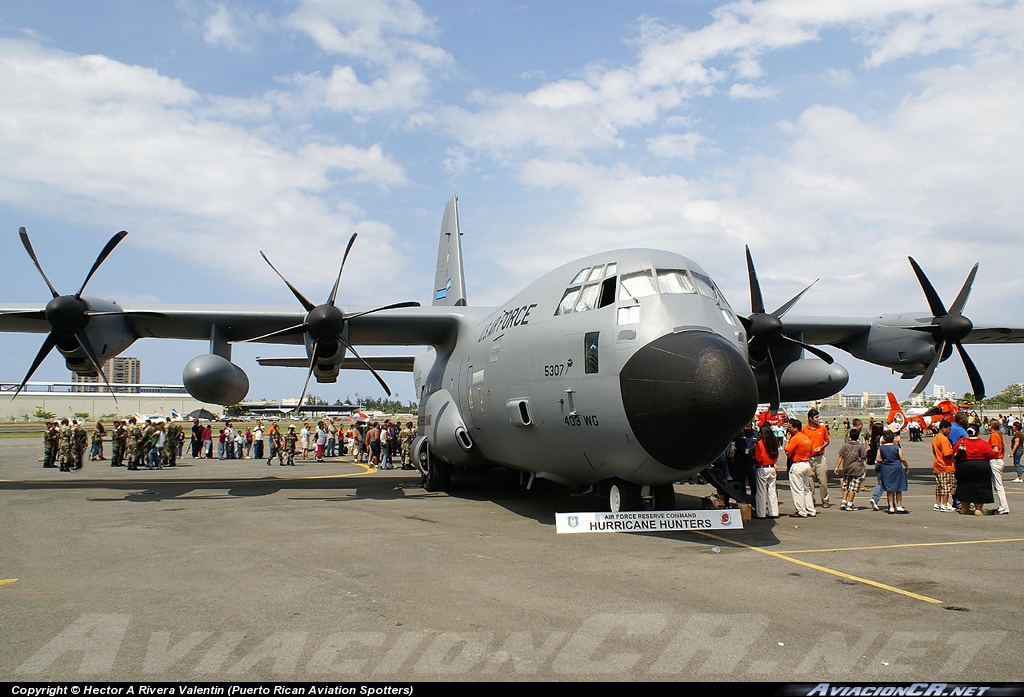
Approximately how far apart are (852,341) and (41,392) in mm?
111654

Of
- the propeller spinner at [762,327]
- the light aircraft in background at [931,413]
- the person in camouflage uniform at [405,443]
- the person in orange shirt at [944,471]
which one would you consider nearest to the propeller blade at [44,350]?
the person in camouflage uniform at [405,443]

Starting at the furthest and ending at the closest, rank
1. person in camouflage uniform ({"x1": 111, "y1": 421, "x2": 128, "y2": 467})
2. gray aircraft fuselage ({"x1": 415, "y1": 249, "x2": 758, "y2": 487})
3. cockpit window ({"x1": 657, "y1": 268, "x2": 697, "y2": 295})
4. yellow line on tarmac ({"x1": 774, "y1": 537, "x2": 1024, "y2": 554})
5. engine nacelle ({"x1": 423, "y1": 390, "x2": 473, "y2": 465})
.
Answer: person in camouflage uniform ({"x1": 111, "y1": 421, "x2": 128, "y2": 467}) < engine nacelle ({"x1": 423, "y1": 390, "x2": 473, "y2": 465}) < cockpit window ({"x1": 657, "y1": 268, "x2": 697, "y2": 295}) < yellow line on tarmac ({"x1": 774, "y1": 537, "x2": 1024, "y2": 554}) < gray aircraft fuselage ({"x1": 415, "y1": 249, "x2": 758, "y2": 487})

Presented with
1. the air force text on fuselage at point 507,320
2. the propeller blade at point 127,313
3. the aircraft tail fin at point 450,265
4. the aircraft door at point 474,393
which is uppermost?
the aircraft tail fin at point 450,265

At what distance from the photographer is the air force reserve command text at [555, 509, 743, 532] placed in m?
9.78

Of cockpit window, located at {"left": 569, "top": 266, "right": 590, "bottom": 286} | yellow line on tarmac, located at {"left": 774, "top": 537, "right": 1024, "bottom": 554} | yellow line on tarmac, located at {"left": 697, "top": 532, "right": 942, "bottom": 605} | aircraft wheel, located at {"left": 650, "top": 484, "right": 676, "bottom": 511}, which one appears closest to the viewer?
yellow line on tarmac, located at {"left": 697, "top": 532, "right": 942, "bottom": 605}

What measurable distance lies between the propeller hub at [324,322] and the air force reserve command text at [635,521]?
25.0 feet

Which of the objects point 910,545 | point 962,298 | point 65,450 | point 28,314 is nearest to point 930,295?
point 962,298

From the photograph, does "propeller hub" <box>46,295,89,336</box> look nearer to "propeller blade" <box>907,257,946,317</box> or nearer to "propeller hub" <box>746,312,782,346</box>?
"propeller hub" <box>746,312,782,346</box>

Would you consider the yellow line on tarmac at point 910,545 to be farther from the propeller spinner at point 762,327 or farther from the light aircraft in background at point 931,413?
the light aircraft in background at point 931,413

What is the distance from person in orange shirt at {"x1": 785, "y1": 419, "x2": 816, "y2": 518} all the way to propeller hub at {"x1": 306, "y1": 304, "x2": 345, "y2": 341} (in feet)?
31.3

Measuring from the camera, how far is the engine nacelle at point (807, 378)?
18.4 metres

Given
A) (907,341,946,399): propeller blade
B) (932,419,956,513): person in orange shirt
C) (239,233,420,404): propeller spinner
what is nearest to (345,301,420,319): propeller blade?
(239,233,420,404): propeller spinner

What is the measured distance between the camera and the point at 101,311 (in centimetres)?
1558
